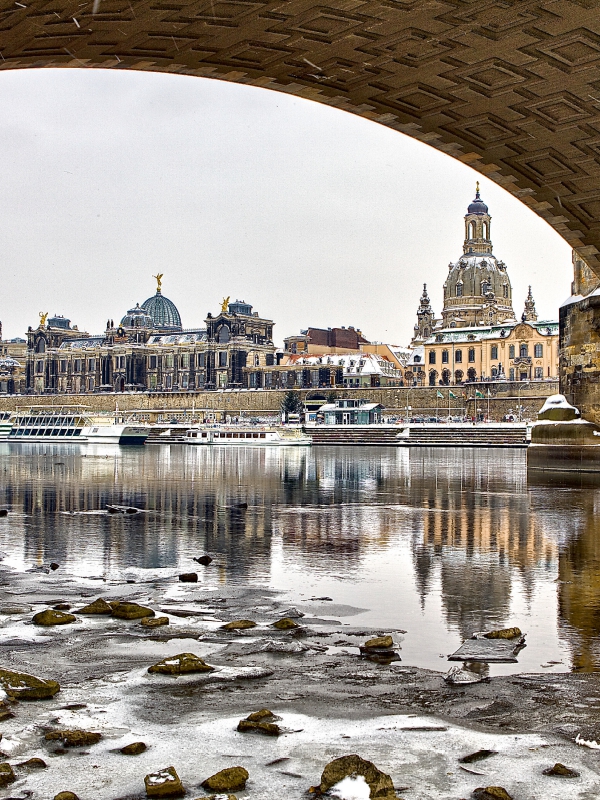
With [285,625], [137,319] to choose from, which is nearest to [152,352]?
[137,319]

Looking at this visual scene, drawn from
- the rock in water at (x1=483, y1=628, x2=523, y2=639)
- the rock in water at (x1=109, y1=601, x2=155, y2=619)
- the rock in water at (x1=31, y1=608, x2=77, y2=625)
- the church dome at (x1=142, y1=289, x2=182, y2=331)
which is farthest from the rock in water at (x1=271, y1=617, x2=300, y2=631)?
the church dome at (x1=142, y1=289, x2=182, y2=331)

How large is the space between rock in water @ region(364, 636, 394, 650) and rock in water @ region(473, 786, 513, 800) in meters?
2.76

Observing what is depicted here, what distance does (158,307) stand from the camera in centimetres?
15512

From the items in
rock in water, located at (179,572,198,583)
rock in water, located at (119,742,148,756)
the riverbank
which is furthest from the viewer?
rock in water, located at (179,572,198,583)

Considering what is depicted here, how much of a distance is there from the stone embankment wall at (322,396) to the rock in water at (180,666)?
89334 mm

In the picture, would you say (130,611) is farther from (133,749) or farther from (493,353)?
(493,353)

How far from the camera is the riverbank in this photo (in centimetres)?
467

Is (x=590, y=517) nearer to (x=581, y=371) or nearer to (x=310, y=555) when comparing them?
(x=310, y=555)

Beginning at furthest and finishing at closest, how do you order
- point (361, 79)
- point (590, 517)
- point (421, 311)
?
point (421, 311)
point (590, 517)
point (361, 79)

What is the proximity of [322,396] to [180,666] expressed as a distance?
11233 centimetres

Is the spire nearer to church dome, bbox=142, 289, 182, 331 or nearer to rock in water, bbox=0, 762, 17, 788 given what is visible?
church dome, bbox=142, 289, 182, 331

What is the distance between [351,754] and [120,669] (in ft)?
7.74

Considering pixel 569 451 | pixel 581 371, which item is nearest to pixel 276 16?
pixel 581 371

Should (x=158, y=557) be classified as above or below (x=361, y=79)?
below
